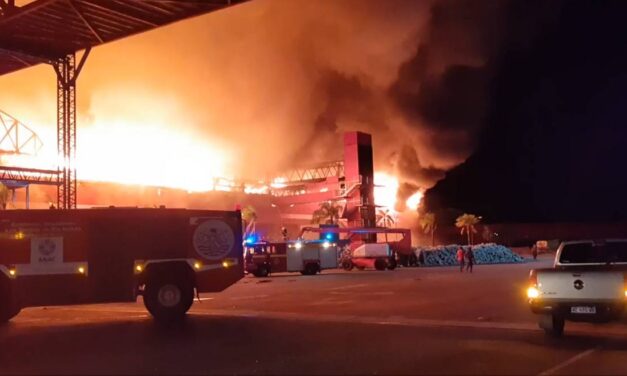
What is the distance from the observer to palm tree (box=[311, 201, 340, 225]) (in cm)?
6838

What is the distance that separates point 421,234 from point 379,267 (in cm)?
4005

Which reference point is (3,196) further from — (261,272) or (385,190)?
(385,190)

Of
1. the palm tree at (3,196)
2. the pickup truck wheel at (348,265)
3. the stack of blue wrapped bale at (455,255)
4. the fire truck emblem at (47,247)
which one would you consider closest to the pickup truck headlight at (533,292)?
the fire truck emblem at (47,247)

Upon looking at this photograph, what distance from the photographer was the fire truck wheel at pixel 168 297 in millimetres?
13875

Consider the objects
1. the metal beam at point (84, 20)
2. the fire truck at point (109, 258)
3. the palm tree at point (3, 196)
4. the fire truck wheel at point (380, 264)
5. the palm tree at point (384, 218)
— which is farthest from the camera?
the palm tree at point (384, 218)

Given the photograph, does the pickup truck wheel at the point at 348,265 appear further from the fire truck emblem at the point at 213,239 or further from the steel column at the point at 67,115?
the fire truck emblem at the point at 213,239

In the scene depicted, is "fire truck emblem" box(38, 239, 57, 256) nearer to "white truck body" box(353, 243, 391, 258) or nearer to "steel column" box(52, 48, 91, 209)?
"steel column" box(52, 48, 91, 209)

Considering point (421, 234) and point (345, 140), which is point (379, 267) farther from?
point (421, 234)

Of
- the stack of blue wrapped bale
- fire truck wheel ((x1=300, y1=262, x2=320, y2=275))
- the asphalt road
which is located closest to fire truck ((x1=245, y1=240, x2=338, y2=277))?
fire truck wheel ((x1=300, y1=262, x2=320, y2=275))

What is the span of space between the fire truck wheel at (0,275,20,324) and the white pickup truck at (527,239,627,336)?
10432 mm

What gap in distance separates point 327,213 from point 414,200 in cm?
1375

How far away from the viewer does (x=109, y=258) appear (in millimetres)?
13742

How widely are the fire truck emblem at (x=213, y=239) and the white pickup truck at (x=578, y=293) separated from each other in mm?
7125

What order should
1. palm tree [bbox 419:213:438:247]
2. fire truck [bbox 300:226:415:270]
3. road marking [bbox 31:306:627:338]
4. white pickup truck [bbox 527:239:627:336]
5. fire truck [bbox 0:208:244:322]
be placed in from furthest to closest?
palm tree [bbox 419:213:438:247]
fire truck [bbox 300:226:415:270]
fire truck [bbox 0:208:244:322]
road marking [bbox 31:306:627:338]
white pickup truck [bbox 527:239:627:336]
